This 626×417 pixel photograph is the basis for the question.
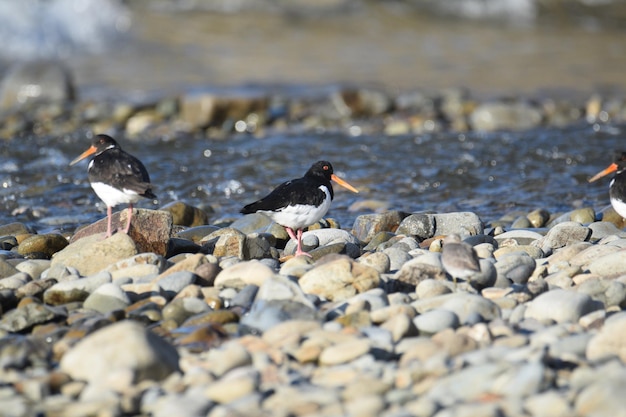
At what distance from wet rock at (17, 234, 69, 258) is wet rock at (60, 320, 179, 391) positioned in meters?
2.69

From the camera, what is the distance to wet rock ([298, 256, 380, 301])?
5555mm

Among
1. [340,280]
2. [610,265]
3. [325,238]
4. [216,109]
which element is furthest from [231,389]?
[216,109]

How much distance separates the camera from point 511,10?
26.1 meters

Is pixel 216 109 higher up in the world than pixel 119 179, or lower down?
lower down

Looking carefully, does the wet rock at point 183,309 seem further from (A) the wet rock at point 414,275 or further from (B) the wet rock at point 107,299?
(A) the wet rock at point 414,275

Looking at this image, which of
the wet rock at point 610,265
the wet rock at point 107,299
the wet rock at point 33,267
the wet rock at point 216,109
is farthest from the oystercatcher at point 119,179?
the wet rock at point 216,109

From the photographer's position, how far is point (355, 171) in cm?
1140

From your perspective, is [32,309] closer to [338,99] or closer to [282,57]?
[338,99]

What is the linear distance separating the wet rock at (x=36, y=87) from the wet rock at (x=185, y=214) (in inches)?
320

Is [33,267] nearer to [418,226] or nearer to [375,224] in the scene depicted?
[375,224]

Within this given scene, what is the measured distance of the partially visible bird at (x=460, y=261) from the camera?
5.41 metres

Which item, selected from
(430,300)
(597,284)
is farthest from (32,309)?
(597,284)

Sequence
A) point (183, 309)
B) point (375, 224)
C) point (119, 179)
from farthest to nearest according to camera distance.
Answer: point (375, 224), point (119, 179), point (183, 309)

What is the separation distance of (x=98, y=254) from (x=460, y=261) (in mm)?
2631
